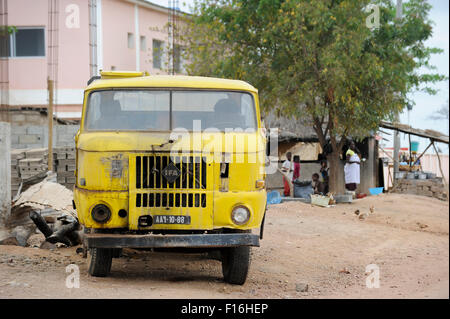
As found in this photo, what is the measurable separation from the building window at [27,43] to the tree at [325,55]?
774 cm

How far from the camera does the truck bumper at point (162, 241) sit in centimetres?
671

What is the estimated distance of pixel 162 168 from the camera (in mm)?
6836

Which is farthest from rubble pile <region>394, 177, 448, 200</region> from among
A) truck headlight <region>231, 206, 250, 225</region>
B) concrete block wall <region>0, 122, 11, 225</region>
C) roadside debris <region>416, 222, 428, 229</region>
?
truck headlight <region>231, 206, 250, 225</region>

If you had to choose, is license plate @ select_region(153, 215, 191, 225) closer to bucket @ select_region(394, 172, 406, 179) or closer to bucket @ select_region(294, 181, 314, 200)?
bucket @ select_region(294, 181, 314, 200)

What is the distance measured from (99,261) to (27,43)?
60.4 feet

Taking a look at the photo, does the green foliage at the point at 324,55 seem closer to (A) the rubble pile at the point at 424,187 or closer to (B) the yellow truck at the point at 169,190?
(A) the rubble pile at the point at 424,187

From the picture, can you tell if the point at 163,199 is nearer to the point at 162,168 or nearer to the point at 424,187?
the point at 162,168

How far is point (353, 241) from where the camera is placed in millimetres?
12078

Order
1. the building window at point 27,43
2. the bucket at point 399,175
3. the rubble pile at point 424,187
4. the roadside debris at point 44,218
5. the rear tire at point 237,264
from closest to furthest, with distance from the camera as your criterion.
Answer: the rear tire at point 237,264
the roadside debris at point 44,218
the rubble pile at point 424,187
the bucket at point 399,175
the building window at point 27,43

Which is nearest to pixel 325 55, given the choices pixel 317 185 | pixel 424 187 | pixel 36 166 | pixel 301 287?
pixel 317 185

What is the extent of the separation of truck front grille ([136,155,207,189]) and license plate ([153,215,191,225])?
31 cm

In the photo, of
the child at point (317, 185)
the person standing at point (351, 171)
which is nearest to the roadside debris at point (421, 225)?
the person standing at point (351, 171)

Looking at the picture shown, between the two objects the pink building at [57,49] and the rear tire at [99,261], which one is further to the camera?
the pink building at [57,49]

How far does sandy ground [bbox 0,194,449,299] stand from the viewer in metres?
6.85
